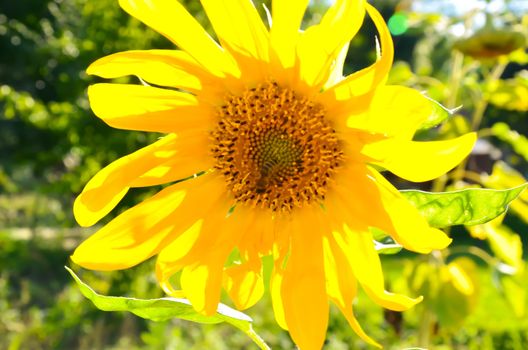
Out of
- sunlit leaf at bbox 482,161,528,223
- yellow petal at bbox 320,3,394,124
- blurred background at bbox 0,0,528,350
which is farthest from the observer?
sunlit leaf at bbox 482,161,528,223

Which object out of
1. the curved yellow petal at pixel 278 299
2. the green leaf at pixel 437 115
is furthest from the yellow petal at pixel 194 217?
the green leaf at pixel 437 115

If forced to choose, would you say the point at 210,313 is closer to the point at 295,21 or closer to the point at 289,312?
the point at 289,312

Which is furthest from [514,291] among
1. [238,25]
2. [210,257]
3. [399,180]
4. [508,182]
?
[238,25]

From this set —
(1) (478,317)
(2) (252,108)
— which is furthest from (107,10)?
(1) (478,317)

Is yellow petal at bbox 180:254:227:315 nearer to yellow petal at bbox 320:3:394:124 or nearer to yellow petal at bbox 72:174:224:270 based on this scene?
yellow petal at bbox 72:174:224:270

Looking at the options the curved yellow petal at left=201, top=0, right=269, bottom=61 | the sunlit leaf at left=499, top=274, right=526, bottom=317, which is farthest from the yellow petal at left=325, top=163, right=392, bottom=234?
the sunlit leaf at left=499, top=274, right=526, bottom=317

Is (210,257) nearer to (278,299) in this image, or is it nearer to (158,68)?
(278,299)

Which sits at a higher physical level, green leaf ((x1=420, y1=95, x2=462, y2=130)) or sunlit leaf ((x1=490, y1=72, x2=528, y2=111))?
green leaf ((x1=420, y1=95, x2=462, y2=130))
